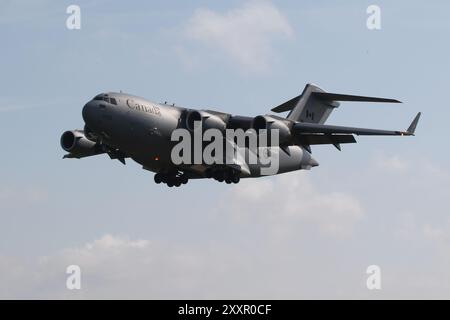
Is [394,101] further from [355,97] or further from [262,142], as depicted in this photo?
[262,142]

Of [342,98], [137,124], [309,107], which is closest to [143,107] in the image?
[137,124]

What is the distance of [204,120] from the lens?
1362 inches

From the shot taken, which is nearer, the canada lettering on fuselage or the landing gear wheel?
the canada lettering on fuselage

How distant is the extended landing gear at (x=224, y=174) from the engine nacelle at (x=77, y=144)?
4993mm

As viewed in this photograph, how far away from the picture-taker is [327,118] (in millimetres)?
41250

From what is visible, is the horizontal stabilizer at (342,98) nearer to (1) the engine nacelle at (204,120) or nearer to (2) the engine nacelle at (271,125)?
(2) the engine nacelle at (271,125)

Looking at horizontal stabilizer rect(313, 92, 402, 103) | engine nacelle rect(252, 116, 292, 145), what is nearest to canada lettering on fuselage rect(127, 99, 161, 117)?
engine nacelle rect(252, 116, 292, 145)

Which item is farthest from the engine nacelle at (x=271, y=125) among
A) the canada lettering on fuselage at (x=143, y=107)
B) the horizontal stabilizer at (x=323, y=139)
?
the canada lettering on fuselage at (x=143, y=107)

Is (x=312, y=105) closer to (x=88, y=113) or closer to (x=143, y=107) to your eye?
(x=143, y=107)

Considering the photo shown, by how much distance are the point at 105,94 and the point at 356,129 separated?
30.5 feet

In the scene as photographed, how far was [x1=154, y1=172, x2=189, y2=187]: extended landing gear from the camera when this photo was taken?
37125 mm

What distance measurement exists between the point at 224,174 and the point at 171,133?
3.08m

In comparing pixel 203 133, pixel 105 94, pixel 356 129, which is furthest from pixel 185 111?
pixel 356 129

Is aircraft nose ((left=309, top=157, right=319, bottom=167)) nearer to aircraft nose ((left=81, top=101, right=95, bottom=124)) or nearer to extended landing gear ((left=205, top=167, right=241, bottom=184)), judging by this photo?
extended landing gear ((left=205, top=167, right=241, bottom=184))
